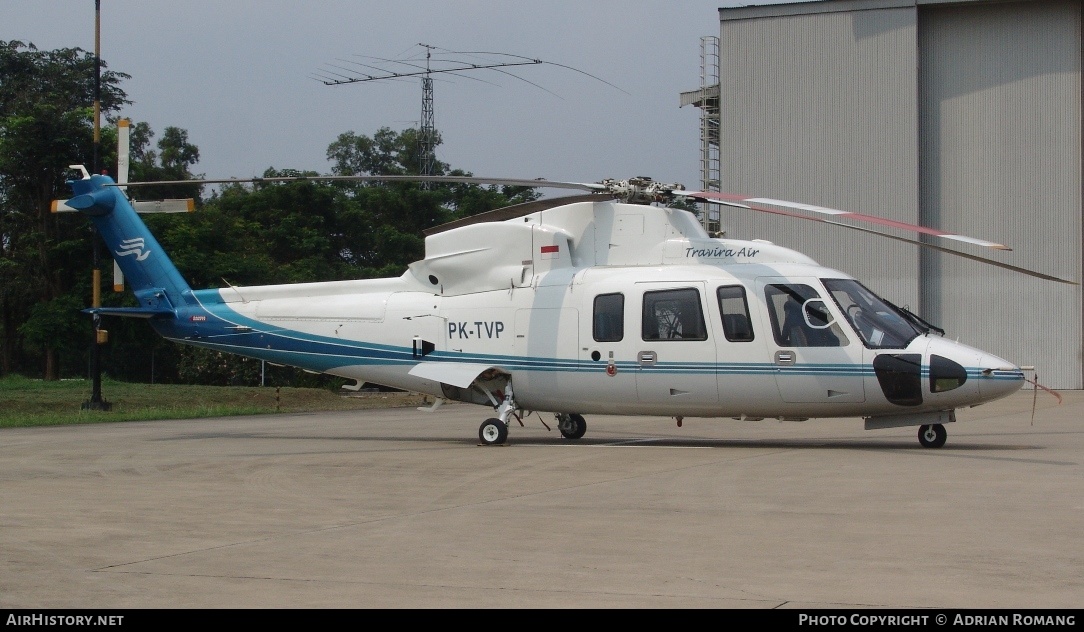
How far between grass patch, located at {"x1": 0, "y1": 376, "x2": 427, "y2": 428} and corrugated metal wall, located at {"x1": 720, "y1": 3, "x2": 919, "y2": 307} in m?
15.0

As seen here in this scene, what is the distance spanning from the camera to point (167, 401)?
28.8 m

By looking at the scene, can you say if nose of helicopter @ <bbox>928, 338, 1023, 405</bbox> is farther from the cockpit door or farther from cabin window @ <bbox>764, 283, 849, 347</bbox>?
cabin window @ <bbox>764, 283, 849, 347</bbox>

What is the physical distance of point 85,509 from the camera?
9.50 meters

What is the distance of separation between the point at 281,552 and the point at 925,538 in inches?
170

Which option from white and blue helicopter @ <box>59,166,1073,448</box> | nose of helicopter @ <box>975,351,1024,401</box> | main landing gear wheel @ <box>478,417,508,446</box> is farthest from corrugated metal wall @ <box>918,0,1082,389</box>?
main landing gear wheel @ <box>478,417,508,446</box>

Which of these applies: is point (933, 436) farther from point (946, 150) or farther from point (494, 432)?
point (946, 150)

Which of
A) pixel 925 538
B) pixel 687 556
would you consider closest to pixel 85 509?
pixel 687 556

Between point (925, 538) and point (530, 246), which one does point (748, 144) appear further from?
point (925, 538)

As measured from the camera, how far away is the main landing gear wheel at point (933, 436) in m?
14.1

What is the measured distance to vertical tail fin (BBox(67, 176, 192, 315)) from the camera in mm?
17625

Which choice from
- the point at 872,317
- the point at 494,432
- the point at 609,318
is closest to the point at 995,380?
the point at 872,317

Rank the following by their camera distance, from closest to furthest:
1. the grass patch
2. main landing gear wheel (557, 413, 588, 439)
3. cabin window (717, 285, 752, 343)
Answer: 1. cabin window (717, 285, 752, 343)
2. main landing gear wheel (557, 413, 588, 439)
3. the grass patch

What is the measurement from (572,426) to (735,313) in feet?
11.6

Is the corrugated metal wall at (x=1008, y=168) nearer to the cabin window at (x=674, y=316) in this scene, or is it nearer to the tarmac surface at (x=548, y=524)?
the tarmac surface at (x=548, y=524)
